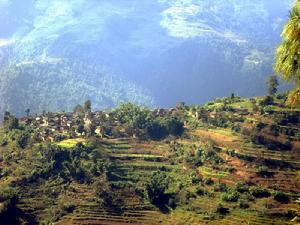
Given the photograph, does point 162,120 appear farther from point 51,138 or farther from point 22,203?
point 22,203

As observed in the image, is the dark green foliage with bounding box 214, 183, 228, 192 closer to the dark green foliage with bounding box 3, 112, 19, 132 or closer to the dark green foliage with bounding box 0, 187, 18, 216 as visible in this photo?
the dark green foliage with bounding box 0, 187, 18, 216

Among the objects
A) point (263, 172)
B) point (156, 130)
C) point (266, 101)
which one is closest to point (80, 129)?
point (156, 130)

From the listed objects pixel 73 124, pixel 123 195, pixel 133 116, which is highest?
pixel 133 116

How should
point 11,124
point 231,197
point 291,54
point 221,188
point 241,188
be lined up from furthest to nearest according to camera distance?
point 11,124 < point 221,188 < point 241,188 < point 231,197 < point 291,54

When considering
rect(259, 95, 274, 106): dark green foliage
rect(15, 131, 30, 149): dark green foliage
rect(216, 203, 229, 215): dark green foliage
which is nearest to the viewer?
rect(216, 203, 229, 215): dark green foliage

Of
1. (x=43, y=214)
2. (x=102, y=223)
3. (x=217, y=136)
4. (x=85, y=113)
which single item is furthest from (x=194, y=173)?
(x=85, y=113)

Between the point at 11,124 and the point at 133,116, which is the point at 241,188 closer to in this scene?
the point at 133,116

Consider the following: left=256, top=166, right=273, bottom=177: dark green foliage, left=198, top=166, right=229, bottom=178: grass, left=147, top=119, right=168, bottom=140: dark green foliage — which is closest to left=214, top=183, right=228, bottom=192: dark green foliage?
left=198, top=166, right=229, bottom=178: grass
